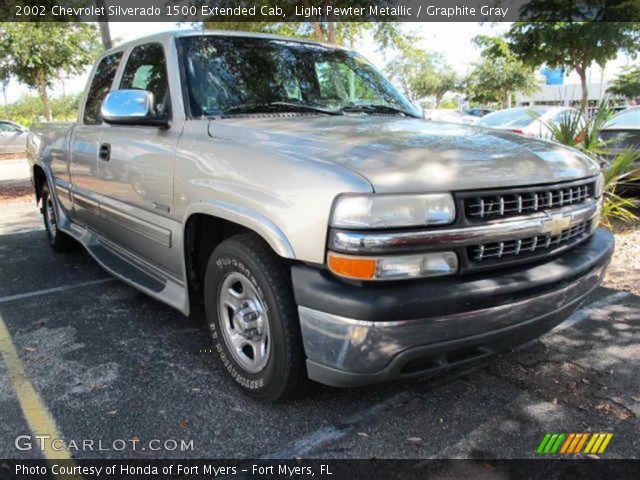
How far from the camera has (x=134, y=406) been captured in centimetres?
270

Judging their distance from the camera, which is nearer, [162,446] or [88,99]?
[162,446]

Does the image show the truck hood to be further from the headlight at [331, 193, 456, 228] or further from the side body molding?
the side body molding

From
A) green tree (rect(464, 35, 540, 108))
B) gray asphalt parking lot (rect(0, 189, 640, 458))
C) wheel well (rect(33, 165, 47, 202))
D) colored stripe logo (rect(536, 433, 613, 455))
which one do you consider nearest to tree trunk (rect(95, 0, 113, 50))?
wheel well (rect(33, 165, 47, 202))

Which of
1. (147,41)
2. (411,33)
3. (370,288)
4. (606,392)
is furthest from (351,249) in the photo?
(411,33)

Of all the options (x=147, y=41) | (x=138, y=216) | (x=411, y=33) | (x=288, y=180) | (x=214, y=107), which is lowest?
(x=138, y=216)

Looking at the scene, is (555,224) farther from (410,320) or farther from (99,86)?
(99,86)

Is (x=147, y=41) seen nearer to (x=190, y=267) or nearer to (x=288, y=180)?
(x=190, y=267)

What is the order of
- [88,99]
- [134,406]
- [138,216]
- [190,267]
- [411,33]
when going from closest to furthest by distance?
[134,406]
[190,267]
[138,216]
[88,99]
[411,33]

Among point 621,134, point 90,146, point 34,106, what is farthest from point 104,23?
point 34,106

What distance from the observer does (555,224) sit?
244cm

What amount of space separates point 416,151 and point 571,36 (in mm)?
11776

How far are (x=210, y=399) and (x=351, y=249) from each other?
1288 mm

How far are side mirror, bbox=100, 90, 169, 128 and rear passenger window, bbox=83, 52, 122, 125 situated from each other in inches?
45.2

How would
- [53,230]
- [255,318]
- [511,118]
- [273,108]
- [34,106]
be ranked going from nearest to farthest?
[255,318], [273,108], [53,230], [511,118], [34,106]
